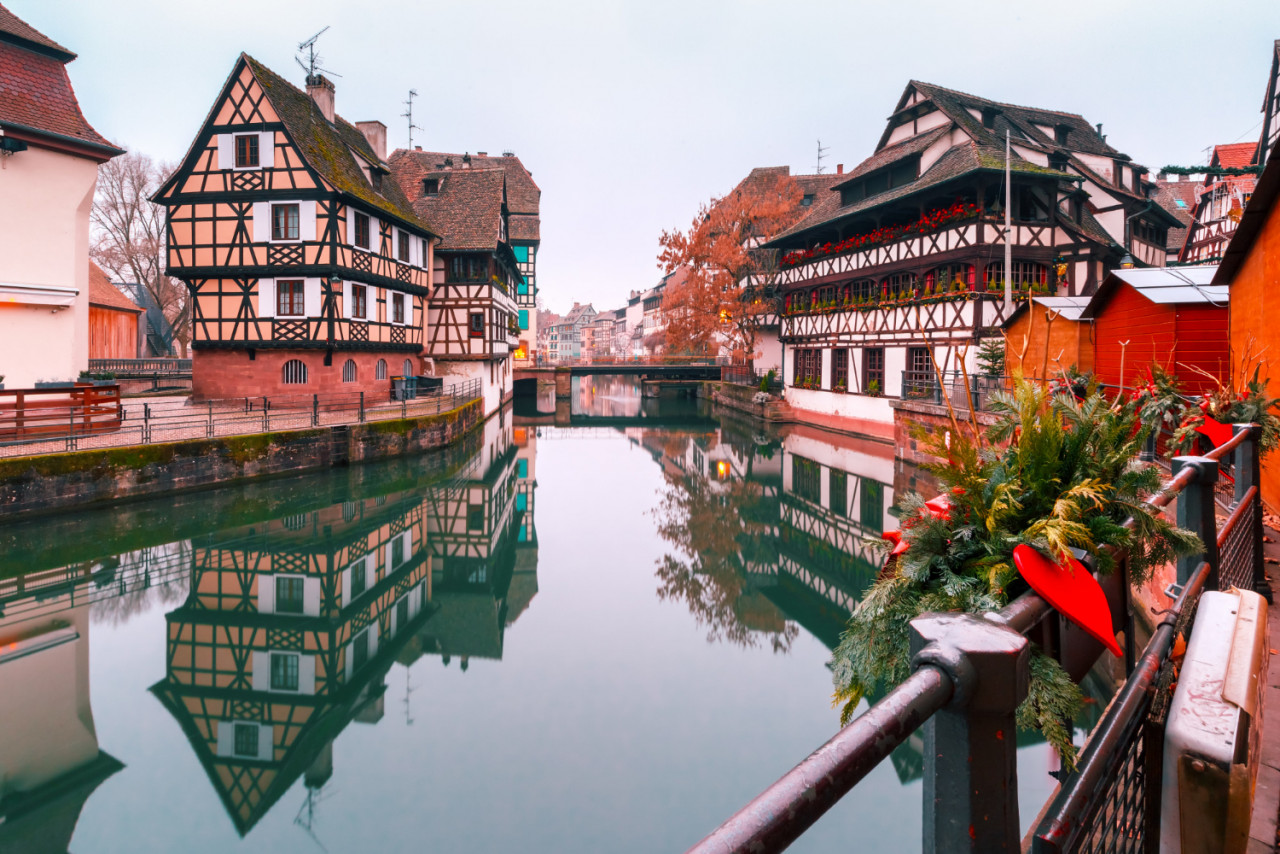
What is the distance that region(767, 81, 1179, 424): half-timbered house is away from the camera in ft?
73.2

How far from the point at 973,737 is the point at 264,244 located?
27.0 meters

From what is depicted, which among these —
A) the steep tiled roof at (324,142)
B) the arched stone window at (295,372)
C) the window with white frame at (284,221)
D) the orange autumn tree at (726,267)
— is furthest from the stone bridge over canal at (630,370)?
the window with white frame at (284,221)

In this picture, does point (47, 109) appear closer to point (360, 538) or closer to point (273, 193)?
point (273, 193)

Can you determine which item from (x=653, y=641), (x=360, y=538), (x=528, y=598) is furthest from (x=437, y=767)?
(x=360, y=538)

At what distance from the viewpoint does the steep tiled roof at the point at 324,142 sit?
23.5 metres

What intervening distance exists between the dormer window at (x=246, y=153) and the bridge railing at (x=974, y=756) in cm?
2748

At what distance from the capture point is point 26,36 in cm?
1888

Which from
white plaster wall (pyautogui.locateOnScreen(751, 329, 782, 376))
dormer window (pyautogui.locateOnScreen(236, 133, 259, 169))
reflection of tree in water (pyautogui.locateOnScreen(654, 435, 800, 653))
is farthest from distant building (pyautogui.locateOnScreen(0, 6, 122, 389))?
white plaster wall (pyautogui.locateOnScreen(751, 329, 782, 376))

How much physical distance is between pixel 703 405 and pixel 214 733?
46286 mm

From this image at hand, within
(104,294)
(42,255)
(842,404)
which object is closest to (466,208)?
(42,255)

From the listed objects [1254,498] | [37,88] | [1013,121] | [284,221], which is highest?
[1013,121]

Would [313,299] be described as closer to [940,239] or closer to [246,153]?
[246,153]

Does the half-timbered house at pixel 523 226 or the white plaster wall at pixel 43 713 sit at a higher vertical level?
the half-timbered house at pixel 523 226

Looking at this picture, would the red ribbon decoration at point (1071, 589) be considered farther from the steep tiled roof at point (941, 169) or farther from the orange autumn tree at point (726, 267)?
the orange autumn tree at point (726, 267)
